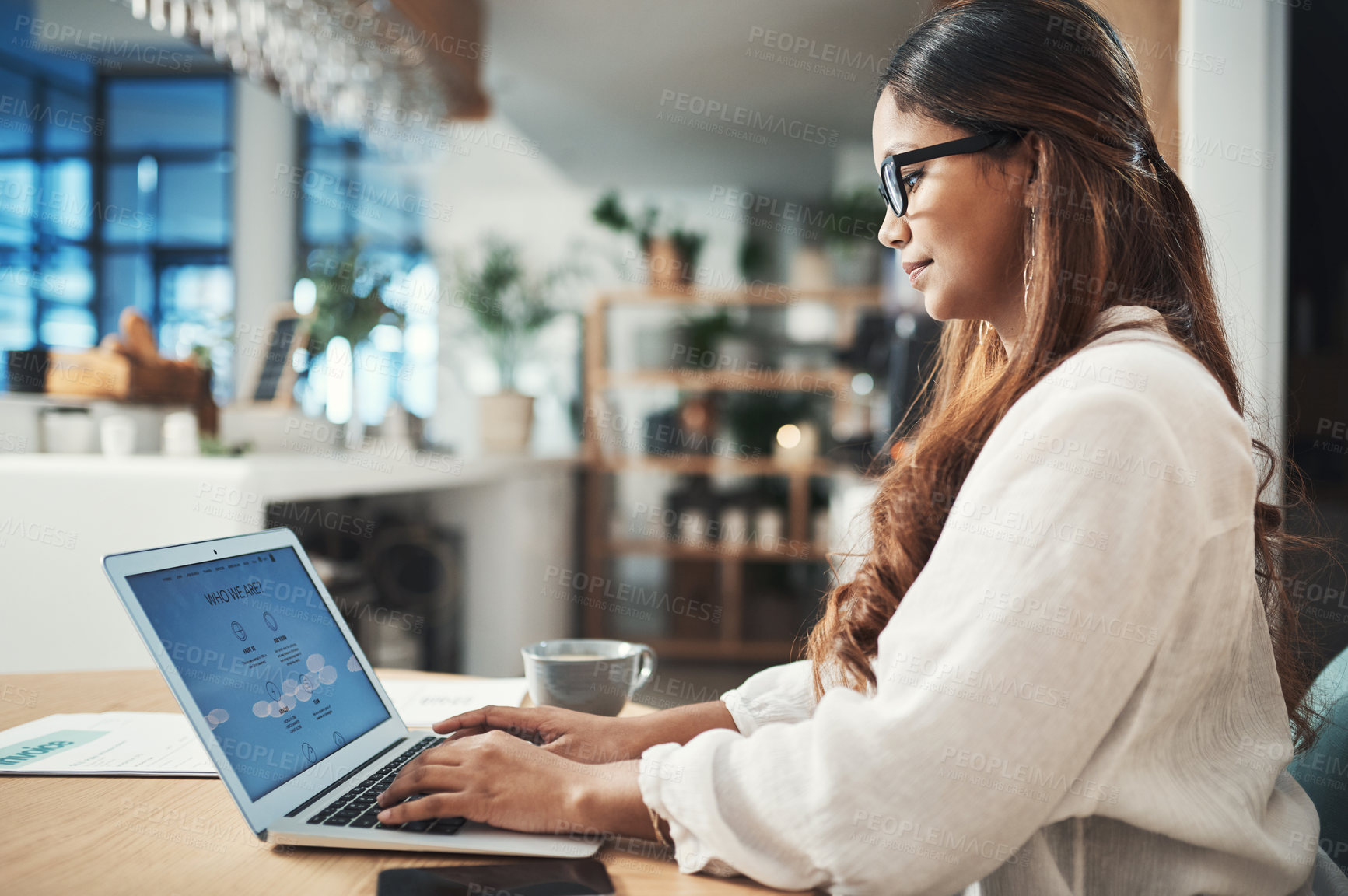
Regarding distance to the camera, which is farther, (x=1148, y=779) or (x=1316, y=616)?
(x=1316, y=616)

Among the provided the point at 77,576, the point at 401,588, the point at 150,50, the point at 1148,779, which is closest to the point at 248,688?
the point at 1148,779

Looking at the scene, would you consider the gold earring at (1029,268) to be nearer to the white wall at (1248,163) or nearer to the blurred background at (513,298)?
the blurred background at (513,298)

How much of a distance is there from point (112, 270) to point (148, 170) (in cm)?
65

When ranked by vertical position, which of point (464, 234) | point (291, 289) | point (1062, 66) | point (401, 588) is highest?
point (464, 234)

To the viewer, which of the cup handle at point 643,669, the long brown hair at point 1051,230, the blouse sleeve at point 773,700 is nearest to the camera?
the long brown hair at point 1051,230

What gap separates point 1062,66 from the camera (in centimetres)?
83

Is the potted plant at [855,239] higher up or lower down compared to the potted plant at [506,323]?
higher up

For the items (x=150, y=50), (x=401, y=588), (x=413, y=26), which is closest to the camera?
(x=413, y=26)

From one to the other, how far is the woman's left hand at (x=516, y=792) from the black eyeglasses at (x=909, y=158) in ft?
1.87

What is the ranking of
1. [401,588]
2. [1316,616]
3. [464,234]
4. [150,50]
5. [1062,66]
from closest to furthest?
[1062,66], [1316,616], [401,588], [150,50], [464,234]

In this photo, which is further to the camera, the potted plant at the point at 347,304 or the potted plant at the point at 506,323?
the potted plant at the point at 506,323

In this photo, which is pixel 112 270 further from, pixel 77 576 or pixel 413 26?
pixel 77 576

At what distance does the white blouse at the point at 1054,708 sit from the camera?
60 cm

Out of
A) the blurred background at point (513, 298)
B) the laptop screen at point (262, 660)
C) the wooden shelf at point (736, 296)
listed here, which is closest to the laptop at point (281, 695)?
the laptop screen at point (262, 660)
